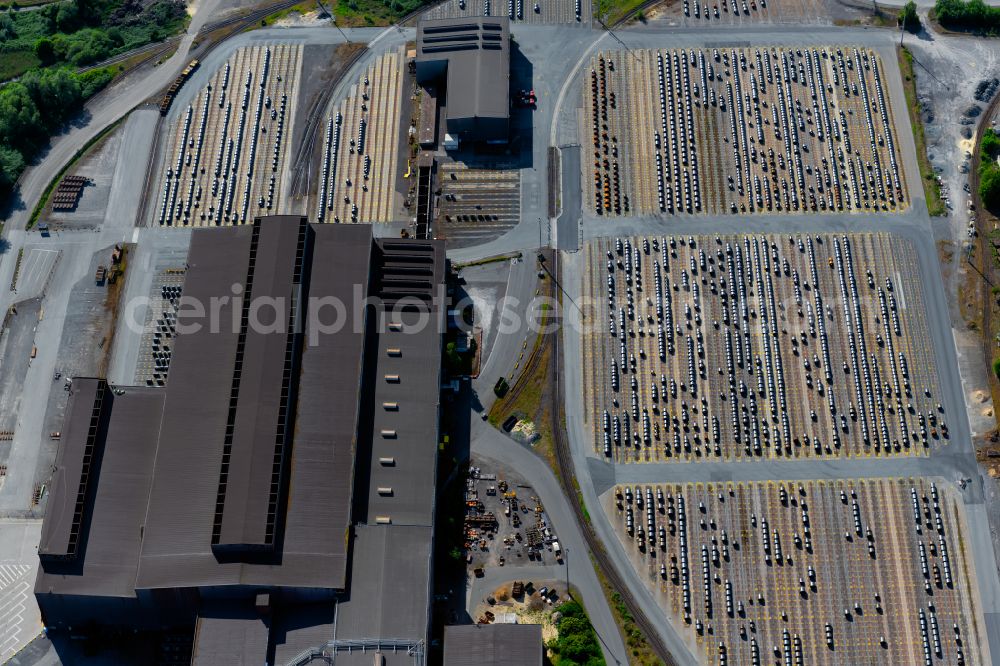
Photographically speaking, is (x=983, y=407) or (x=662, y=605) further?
(x=983, y=407)

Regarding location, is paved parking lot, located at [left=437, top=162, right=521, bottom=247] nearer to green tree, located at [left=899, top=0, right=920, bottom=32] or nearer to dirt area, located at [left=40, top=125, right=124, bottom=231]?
dirt area, located at [left=40, top=125, right=124, bottom=231]

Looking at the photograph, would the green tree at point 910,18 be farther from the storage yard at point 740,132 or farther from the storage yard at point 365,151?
the storage yard at point 365,151

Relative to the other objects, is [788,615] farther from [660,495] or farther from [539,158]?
[539,158]

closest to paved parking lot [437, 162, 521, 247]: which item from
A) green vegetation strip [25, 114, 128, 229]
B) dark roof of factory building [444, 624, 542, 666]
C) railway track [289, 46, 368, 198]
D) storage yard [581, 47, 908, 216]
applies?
storage yard [581, 47, 908, 216]

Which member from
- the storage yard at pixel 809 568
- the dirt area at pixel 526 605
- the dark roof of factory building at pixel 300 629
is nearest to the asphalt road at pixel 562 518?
the dirt area at pixel 526 605

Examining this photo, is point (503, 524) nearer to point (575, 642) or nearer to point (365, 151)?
point (575, 642)

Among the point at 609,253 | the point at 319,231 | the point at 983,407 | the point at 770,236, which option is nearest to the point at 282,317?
the point at 319,231

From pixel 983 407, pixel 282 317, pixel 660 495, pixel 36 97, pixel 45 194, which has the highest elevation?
pixel 36 97
